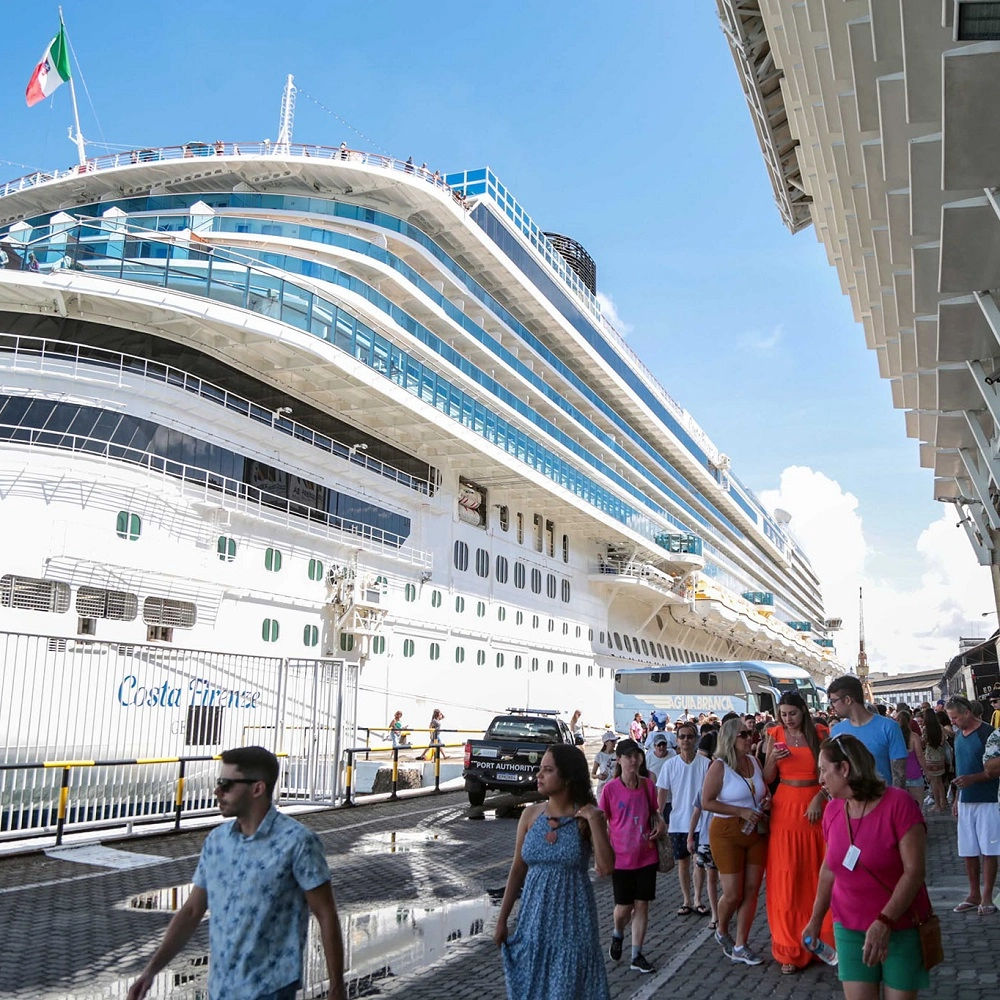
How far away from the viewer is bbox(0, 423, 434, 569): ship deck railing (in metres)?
16.2

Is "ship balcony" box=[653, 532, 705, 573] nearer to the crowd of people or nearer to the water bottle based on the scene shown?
the crowd of people

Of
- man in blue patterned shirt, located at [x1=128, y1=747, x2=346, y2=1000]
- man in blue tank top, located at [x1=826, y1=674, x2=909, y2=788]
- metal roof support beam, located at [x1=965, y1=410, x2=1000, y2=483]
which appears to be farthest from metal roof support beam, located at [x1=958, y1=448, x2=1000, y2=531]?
man in blue patterned shirt, located at [x1=128, y1=747, x2=346, y2=1000]

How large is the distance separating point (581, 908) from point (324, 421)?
21.2 m

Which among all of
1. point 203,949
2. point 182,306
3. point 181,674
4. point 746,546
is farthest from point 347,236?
point 746,546

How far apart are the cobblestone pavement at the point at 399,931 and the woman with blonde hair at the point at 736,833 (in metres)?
0.27

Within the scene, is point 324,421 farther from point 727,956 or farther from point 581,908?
point 581,908

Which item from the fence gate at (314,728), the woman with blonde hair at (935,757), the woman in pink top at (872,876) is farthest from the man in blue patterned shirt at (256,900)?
the woman with blonde hair at (935,757)

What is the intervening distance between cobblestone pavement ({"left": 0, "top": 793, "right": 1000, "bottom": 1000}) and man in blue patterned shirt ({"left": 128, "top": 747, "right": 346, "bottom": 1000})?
270 cm

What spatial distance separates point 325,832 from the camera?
40.4ft

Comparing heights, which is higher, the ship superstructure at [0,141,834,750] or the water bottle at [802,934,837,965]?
the ship superstructure at [0,141,834,750]

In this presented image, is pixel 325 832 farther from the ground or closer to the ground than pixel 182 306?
closer to the ground

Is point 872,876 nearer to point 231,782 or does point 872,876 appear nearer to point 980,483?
point 231,782

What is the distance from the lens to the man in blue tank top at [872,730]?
5.96 m

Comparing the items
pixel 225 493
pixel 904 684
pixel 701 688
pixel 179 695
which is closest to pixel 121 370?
pixel 225 493
